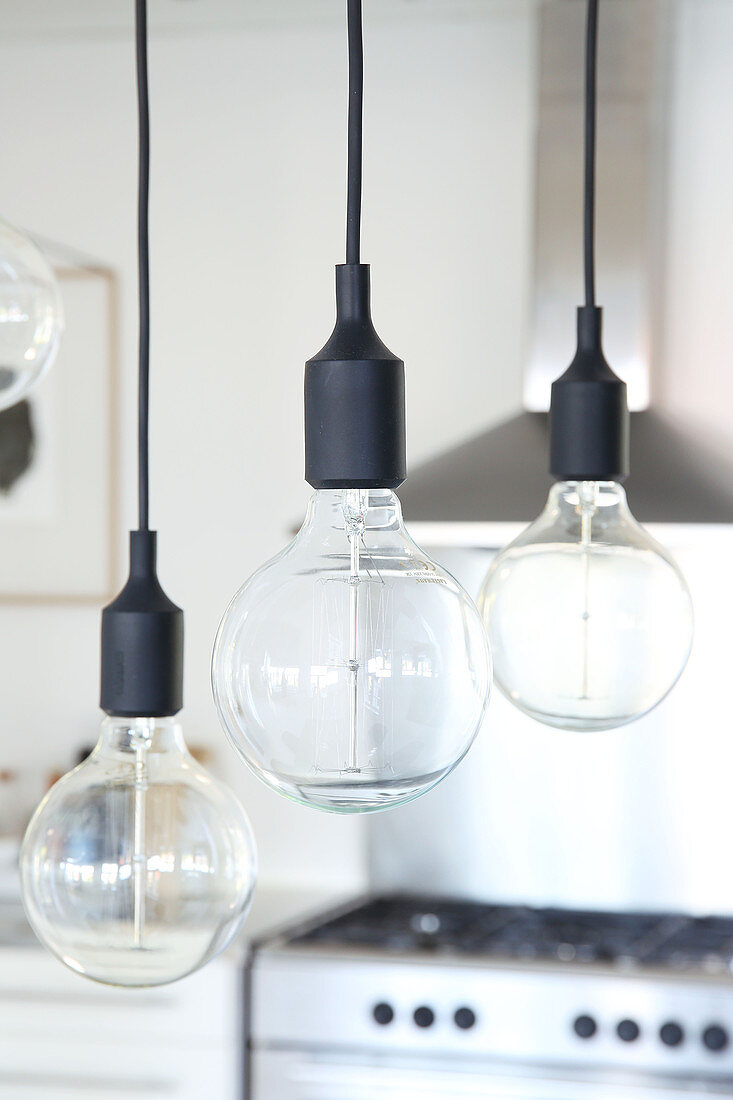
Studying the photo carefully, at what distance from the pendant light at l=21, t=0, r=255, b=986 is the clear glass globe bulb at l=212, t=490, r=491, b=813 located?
0.34 feet

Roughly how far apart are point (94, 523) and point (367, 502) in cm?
252

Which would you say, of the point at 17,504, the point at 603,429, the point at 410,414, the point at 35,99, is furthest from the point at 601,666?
the point at 35,99

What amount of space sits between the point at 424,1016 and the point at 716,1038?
44 centimetres

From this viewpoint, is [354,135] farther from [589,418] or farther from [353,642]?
[589,418]

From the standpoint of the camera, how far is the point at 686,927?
261cm

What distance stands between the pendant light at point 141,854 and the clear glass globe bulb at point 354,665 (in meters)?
0.10

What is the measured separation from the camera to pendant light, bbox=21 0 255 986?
23.8 inches

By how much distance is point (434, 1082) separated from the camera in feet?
7.28

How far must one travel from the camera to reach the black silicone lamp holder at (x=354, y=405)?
532 mm

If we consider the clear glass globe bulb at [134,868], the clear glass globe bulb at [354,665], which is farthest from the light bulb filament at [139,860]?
the clear glass globe bulb at [354,665]

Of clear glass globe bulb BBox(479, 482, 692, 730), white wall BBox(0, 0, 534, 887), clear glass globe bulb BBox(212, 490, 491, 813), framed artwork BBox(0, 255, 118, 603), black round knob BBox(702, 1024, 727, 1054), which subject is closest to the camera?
clear glass globe bulb BBox(212, 490, 491, 813)

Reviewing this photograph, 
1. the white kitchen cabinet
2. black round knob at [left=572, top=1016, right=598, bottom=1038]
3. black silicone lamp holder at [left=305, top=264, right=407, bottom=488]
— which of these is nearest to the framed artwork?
the white kitchen cabinet

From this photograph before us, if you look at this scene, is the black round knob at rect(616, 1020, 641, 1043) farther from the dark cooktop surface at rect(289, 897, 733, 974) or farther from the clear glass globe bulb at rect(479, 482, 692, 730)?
the clear glass globe bulb at rect(479, 482, 692, 730)

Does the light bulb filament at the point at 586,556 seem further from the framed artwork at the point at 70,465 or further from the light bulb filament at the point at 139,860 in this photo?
the framed artwork at the point at 70,465
